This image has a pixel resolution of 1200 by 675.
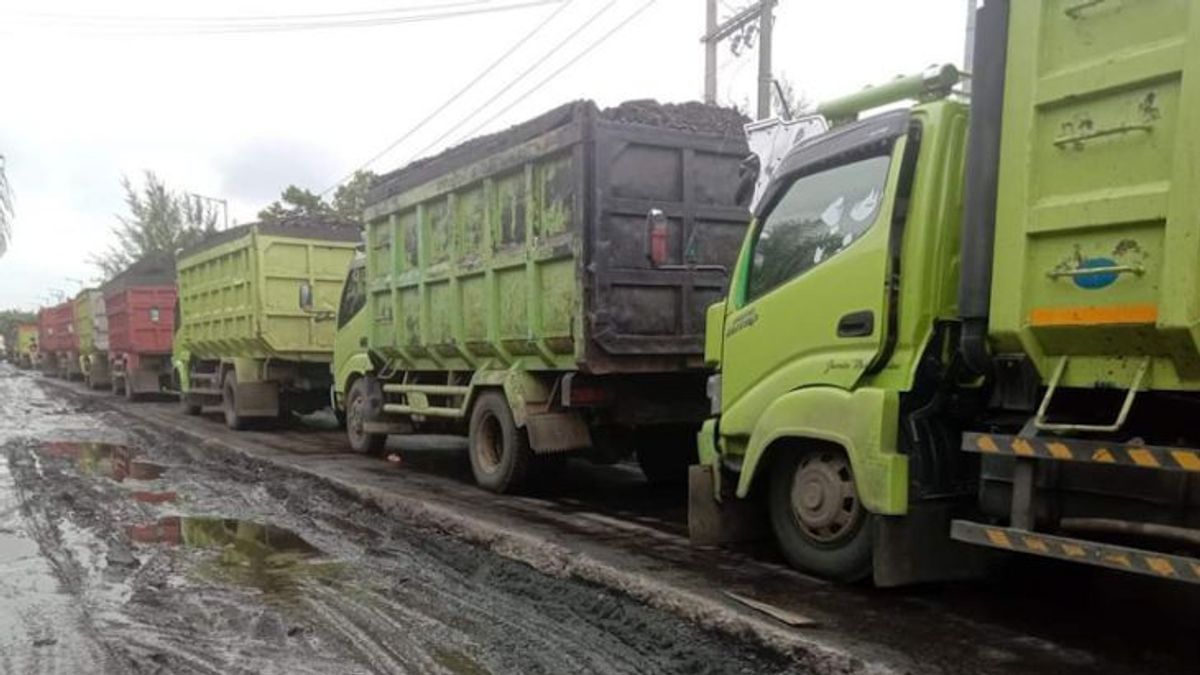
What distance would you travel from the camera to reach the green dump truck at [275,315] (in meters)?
14.6

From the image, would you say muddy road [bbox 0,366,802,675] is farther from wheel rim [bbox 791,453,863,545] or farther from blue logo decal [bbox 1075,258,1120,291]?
blue logo decal [bbox 1075,258,1120,291]

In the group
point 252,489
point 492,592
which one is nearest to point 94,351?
point 252,489

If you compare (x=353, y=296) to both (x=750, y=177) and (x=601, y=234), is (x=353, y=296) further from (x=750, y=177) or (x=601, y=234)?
(x=750, y=177)

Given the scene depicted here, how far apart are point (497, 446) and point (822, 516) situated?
436 cm

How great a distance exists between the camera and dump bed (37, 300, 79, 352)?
108 ft

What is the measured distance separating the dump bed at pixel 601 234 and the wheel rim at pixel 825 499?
8.55ft

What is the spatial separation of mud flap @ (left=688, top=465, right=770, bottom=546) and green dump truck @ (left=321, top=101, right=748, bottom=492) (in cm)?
192

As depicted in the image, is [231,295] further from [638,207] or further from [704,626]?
[704,626]

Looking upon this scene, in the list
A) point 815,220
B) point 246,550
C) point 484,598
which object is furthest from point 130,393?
point 815,220

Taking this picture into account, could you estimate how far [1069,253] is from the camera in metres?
3.69

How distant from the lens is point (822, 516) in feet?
16.1

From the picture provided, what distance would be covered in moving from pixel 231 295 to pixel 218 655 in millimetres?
12353

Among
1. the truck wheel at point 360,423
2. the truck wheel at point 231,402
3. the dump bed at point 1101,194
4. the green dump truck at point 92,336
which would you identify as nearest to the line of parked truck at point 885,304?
the dump bed at point 1101,194

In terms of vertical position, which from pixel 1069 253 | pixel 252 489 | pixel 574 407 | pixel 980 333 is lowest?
pixel 252 489
